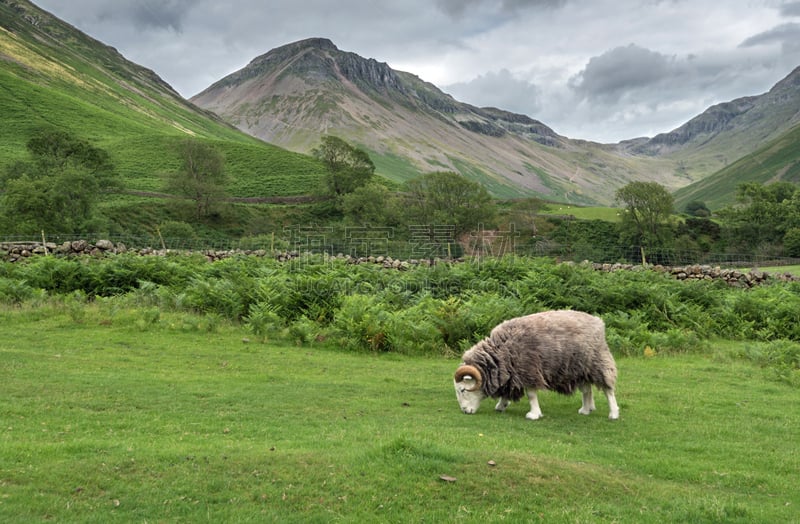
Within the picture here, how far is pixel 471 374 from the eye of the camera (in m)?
10.6

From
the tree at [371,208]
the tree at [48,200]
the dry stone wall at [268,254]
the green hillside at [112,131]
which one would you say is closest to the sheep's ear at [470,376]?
the dry stone wall at [268,254]

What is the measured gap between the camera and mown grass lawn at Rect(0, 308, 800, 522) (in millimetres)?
6301

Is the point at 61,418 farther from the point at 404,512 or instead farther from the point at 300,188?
the point at 300,188

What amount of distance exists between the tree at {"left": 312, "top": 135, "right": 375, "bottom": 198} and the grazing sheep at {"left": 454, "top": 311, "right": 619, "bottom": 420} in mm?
82520

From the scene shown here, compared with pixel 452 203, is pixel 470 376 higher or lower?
lower

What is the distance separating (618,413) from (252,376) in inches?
336

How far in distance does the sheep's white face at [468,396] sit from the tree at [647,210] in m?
81.2

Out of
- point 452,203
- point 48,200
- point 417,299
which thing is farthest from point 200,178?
point 417,299

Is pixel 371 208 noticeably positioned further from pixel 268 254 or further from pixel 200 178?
pixel 268 254

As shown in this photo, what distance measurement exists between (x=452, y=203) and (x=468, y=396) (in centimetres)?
7302

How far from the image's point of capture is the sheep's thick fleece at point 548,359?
10.6 metres

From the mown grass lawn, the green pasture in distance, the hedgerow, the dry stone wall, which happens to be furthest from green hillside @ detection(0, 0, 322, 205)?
the mown grass lawn

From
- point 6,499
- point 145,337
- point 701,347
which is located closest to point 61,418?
point 6,499

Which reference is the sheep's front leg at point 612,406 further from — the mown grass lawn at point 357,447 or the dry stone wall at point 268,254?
the dry stone wall at point 268,254
